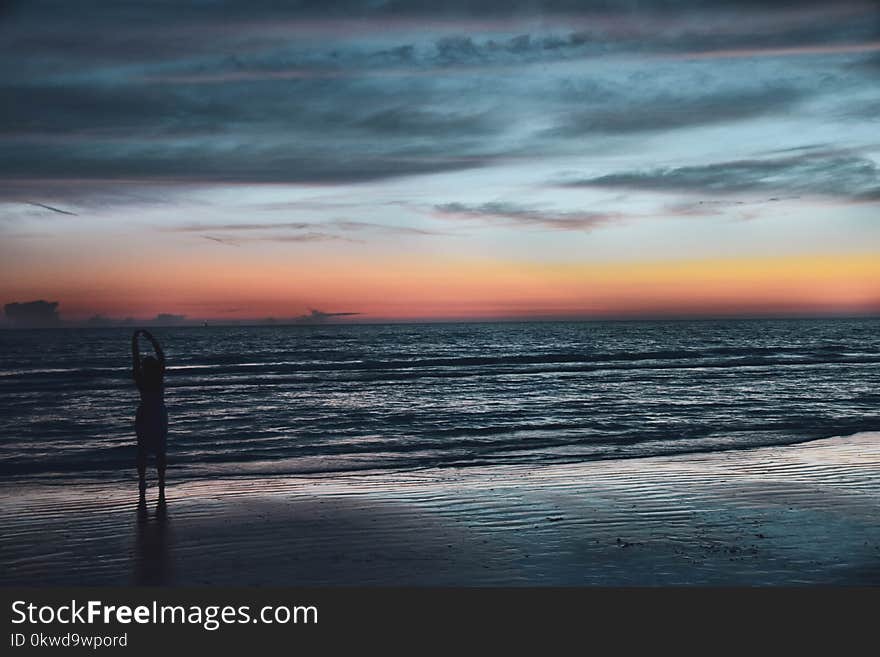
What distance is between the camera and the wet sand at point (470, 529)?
6.83 m

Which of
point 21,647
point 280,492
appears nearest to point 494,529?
point 280,492

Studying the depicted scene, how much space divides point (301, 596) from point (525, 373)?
31.6 m

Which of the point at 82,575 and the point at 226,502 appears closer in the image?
the point at 82,575

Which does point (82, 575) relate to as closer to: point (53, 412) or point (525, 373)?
point (53, 412)

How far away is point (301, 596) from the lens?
5.89 m

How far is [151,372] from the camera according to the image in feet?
31.8

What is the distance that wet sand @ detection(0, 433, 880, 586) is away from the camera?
683 cm

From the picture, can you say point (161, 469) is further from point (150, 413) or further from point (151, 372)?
point (151, 372)

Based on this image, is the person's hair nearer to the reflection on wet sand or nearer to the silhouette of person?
the silhouette of person

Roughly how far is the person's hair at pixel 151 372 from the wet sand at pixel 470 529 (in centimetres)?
167

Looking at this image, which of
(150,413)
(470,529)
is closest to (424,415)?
(150,413)

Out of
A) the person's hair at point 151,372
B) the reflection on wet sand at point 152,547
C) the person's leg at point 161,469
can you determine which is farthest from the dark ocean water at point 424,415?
the person's hair at point 151,372

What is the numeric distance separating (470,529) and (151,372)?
4733mm

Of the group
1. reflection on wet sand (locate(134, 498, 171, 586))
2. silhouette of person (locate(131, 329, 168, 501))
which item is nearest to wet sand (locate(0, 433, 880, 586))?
reflection on wet sand (locate(134, 498, 171, 586))
